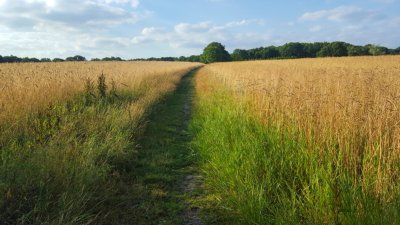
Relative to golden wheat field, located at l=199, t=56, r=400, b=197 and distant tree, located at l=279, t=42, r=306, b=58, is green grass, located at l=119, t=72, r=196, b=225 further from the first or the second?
distant tree, located at l=279, t=42, r=306, b=58

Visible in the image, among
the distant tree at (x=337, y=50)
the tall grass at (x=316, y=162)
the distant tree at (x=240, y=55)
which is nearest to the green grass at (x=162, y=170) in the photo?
the tall grass at (x=316, y=162)

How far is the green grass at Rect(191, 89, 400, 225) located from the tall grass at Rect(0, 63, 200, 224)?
57.3 inches

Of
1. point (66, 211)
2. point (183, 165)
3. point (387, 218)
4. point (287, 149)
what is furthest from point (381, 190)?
point (183, 165)

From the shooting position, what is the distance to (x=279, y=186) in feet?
15.2

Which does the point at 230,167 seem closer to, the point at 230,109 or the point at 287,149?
the point at 287,149

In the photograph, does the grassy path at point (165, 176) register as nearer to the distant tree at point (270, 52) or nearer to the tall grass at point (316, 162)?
the tall grass at point (316, 162)

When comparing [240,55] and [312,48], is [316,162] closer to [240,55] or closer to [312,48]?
[312,48]

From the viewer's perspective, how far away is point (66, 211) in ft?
12.6

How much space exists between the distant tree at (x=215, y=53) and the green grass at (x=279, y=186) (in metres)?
107

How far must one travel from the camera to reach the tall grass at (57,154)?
3.90 metres

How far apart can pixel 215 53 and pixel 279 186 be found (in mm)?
109807

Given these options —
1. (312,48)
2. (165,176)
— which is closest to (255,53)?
(312,48)

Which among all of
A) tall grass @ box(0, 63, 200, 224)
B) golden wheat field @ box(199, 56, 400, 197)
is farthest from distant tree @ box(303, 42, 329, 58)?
golden wheat field @ box(199, 56, 400, 197)

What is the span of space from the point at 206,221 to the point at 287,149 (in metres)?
1.56
